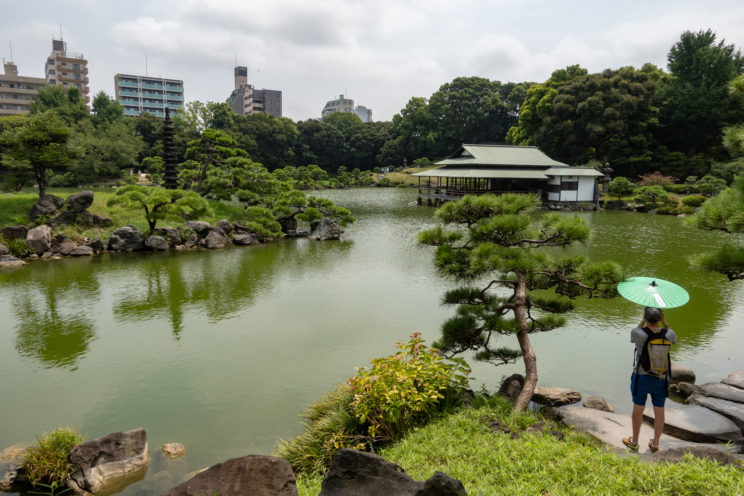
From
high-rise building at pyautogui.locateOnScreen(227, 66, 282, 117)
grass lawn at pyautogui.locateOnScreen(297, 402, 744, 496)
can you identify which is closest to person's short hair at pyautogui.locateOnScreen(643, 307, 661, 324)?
grass lawn at pyautogui.locateOnScreen(297, 402, 744, 496)

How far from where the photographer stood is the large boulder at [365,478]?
2.56m

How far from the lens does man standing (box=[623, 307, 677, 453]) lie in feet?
12.3

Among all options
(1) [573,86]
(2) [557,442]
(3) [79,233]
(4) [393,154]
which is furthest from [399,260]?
(4) [393,154]

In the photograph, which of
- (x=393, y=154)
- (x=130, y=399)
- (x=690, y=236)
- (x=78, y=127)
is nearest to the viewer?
(x=130, y=399)

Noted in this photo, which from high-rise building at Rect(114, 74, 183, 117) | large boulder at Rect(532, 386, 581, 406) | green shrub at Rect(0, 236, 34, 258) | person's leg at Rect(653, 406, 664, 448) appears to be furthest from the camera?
high-rise building at Rect(114, 74, 183, 117)

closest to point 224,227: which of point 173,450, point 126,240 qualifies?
point 126,240

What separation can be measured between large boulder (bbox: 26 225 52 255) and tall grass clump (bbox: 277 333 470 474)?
13234 millimetres

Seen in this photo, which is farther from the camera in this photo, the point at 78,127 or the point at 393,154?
the point at 393,154

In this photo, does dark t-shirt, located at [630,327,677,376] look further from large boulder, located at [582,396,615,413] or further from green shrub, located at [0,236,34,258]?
green shrub, located at [0,236,34,258]

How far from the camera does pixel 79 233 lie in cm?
1516

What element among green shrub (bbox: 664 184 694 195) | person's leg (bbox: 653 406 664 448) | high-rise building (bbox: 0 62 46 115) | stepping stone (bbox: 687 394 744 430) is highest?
high-rise building (bbox: 0 62 46 115)

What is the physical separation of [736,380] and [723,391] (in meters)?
0.43

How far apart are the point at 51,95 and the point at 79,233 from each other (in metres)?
33.6

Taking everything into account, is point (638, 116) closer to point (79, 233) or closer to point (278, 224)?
point (278, 224)
